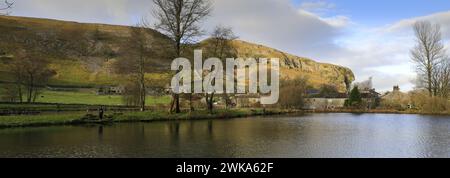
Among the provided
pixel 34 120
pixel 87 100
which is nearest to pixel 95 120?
pixel 34 120

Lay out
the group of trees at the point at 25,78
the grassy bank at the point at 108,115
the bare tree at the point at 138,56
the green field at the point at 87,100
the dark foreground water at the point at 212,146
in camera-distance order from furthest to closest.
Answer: the green field at the point at 87,100 < the group of trees at the point at 25,78 < the bare tree at the point at 138,56 < the grassy bank at the point at 108,115 < the dark foreground water at the point at 212,146

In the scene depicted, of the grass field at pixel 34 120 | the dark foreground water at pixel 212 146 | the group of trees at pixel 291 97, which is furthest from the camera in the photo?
the group of trees at pixel 291 97

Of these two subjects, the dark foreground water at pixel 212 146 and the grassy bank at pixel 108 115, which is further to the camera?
the grassy bank at pixel 108 115

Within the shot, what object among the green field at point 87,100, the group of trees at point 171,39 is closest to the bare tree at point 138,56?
the group of trees at point 171,39

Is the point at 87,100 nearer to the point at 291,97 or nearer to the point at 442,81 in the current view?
the point at 291,97

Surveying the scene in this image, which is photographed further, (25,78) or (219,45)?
(25,78)

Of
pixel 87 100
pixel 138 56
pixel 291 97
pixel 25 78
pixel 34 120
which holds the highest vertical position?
pixel 138 56

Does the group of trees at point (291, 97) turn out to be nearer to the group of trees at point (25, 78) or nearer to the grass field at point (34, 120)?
the group of trees at point (25, 78)
